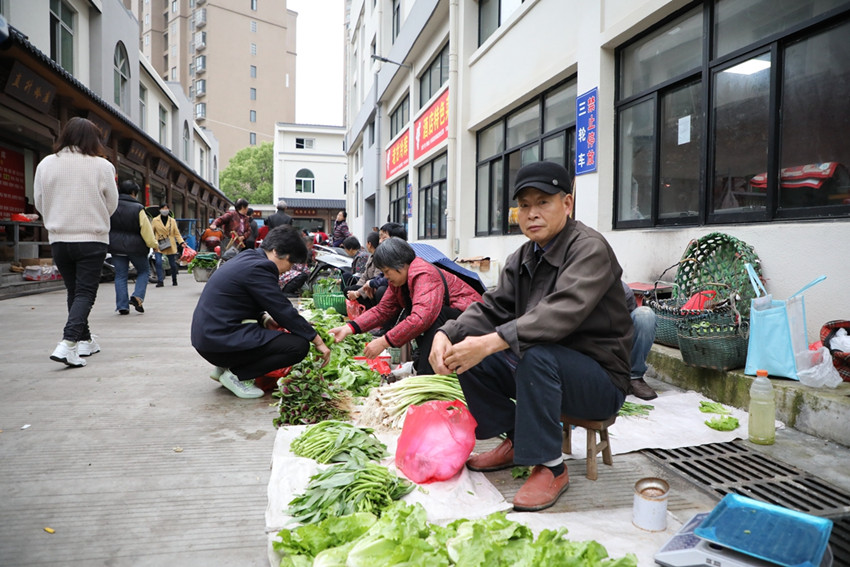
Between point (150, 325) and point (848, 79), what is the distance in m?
8.22

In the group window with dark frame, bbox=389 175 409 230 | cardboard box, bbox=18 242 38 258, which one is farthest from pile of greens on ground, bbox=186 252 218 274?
window with dark frame, bbox=389 175 409 230

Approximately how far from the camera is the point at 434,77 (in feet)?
48.3

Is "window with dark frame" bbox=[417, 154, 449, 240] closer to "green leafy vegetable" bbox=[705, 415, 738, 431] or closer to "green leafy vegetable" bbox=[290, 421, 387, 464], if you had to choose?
"green leafy vegetable" bbox=[705, 415, 738, 431]

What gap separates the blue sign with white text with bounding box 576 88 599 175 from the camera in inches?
263

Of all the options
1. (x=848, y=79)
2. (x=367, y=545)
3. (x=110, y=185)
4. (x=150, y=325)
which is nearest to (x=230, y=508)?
(x=367, y=545)

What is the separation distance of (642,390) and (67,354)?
511 centimetres

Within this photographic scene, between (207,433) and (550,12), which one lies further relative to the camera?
(550,12)

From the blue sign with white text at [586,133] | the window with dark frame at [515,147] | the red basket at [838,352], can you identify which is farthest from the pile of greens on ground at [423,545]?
the blue sign with white text at [586,133]

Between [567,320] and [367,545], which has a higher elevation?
[567,320]

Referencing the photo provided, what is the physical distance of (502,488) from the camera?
108 inches

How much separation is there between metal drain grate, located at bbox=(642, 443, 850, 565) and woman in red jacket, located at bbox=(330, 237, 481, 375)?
1.71m

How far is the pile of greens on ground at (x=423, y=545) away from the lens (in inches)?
71.2

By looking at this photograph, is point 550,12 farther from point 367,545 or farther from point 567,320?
point 367,545

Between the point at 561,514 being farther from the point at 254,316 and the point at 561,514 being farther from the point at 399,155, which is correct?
the point at 399,155
